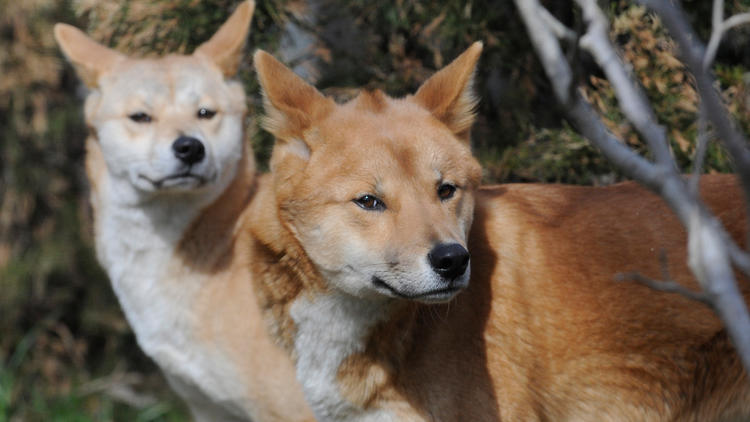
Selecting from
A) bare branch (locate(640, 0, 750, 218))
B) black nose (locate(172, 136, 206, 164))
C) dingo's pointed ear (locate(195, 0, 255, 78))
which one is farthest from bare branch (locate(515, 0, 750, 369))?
dingo's pointed ear (locate(195, 0, 255, 78))

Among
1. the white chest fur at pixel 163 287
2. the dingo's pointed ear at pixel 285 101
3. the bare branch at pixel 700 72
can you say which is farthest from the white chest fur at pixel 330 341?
the bare branch at pixel 700 72

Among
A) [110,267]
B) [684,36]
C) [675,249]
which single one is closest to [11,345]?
[110,267]

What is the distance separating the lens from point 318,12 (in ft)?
15.4

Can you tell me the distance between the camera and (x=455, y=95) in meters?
2.82

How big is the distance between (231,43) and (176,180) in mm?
803

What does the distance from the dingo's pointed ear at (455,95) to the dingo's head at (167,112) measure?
1305 mm

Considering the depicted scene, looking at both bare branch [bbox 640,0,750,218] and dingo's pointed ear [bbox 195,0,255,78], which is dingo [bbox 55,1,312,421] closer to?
dingo's pointed ear [bbox 195,0,255,78]

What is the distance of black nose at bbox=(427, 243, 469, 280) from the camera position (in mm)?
2312

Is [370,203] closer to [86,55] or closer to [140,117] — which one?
[140,117]

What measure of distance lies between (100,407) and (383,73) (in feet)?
9.20

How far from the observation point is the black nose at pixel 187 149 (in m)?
3.72

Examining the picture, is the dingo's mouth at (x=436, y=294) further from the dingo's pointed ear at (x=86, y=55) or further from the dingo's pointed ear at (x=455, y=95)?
the dingo's pointed ear at (x=86, y=55)

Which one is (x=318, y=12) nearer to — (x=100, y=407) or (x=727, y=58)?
(x=727, y=58)

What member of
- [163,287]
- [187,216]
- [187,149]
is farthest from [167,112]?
[163,287]
